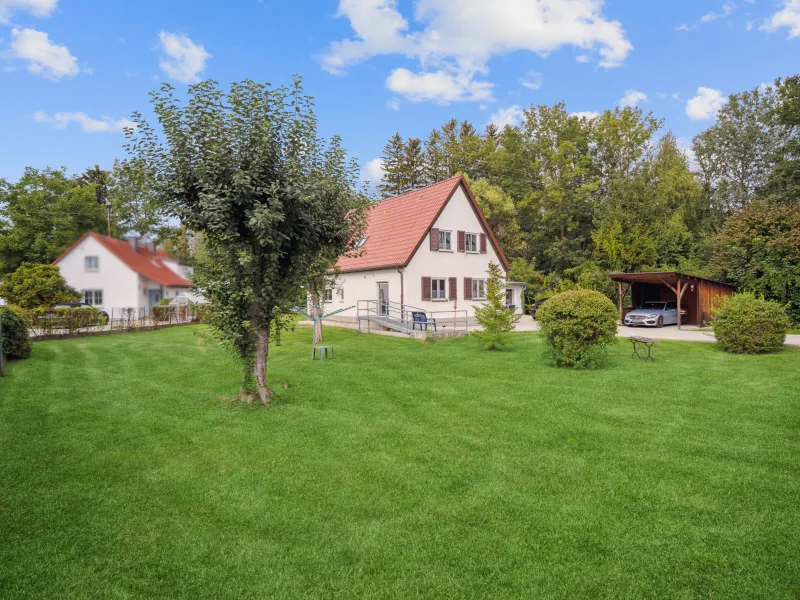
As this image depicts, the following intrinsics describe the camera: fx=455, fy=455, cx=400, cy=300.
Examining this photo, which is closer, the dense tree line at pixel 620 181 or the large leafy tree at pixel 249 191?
the large leafy tree at pixel 249 191

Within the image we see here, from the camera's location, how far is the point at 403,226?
83.0 feet


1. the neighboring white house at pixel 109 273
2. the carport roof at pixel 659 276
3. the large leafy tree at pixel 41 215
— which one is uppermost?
the large leafy tree at pixel 41 215

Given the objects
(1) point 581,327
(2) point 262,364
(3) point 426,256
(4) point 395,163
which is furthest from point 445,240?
(4) point 395,163

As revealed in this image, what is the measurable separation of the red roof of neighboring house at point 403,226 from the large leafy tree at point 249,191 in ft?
46.9

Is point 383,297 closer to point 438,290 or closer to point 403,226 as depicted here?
point 438,290

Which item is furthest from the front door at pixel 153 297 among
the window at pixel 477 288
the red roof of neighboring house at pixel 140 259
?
the window at pixel 477 288

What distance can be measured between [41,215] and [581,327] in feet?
130

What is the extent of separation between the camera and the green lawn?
131 inches

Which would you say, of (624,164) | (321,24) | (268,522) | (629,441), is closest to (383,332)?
(321,24)

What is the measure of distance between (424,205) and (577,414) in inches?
762

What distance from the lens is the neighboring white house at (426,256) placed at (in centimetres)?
2323

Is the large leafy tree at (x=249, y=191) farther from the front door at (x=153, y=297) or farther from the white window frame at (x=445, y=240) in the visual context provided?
the front door at (x=153, y=297)

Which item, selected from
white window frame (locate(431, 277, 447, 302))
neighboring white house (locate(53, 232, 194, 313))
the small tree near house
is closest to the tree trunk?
the small tree near house

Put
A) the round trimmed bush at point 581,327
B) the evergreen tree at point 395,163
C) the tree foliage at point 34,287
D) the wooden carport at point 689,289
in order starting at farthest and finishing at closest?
the evergreen tree at point 395,163 < the tree foliage at point 34,287 < the wooden carport at point 689,289 < the round trimmed bush at point 581,327
